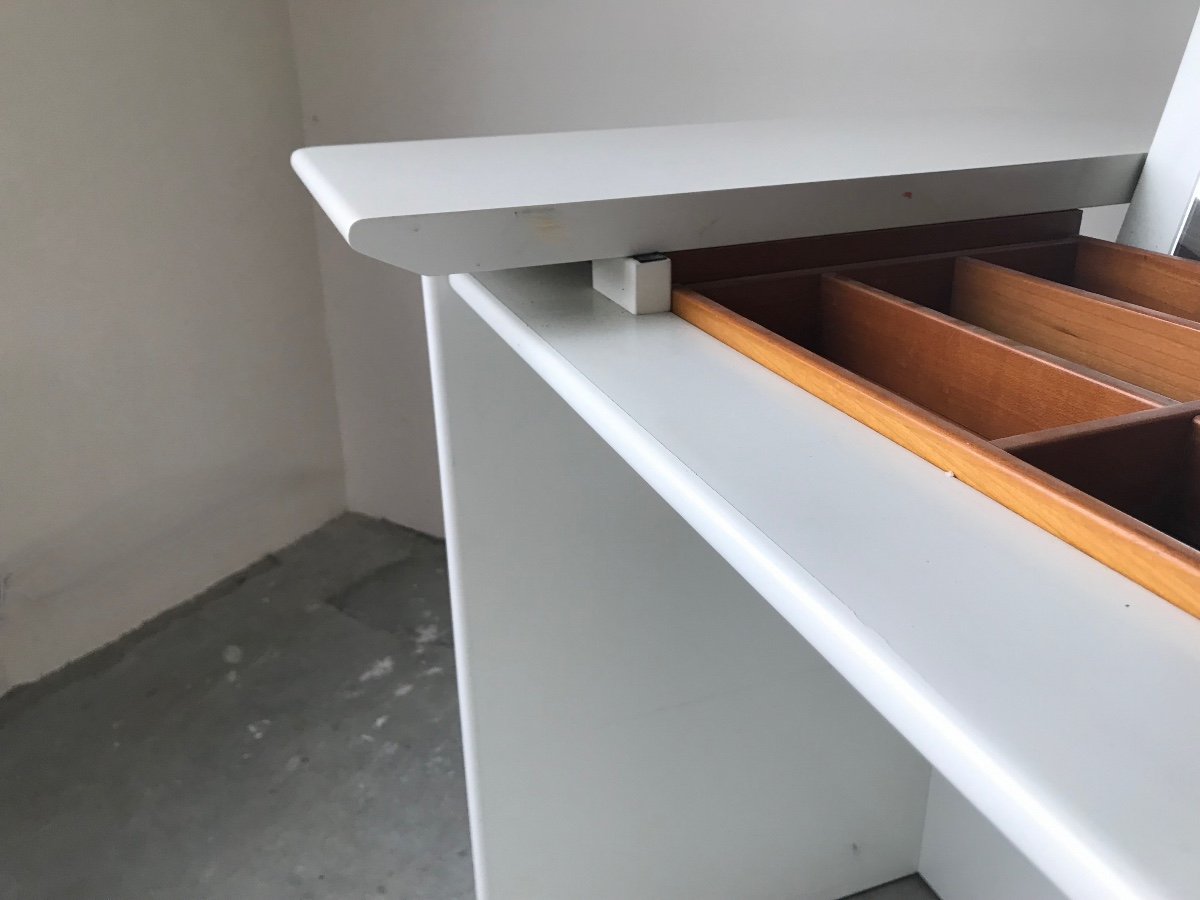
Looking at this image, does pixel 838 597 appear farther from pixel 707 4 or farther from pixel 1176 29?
pixel 707 4

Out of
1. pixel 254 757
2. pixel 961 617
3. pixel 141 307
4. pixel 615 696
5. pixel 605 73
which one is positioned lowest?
pixel 254 757

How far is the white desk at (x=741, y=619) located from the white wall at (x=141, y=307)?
0.95 metres

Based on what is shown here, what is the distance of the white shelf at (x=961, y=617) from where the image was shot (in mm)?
272

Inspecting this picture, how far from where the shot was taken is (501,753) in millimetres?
970

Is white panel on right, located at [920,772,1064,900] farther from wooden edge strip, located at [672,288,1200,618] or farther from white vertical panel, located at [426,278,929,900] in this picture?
wooden edge strip, located at [672,288,1200,618]

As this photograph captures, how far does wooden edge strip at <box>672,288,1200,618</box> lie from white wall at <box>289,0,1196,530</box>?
84cm

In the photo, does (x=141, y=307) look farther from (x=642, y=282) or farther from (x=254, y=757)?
(x=642, y=282)

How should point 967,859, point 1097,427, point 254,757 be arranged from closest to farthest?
point 1097,427 < point 967,859 < point 254,757

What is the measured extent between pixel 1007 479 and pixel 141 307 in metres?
1.67

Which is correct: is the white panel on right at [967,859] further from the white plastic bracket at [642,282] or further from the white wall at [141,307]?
the white wall at [141,307]

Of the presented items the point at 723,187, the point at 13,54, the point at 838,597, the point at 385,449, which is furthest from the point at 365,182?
the point at 385,449

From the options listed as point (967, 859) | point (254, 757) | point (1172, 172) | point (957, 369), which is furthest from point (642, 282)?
point (254, 757)

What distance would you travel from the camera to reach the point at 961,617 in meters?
0.35

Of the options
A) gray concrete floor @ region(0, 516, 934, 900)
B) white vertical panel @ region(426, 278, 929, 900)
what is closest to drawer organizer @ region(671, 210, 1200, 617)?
white vertical panel @ region(426, 278, 929, 900)
